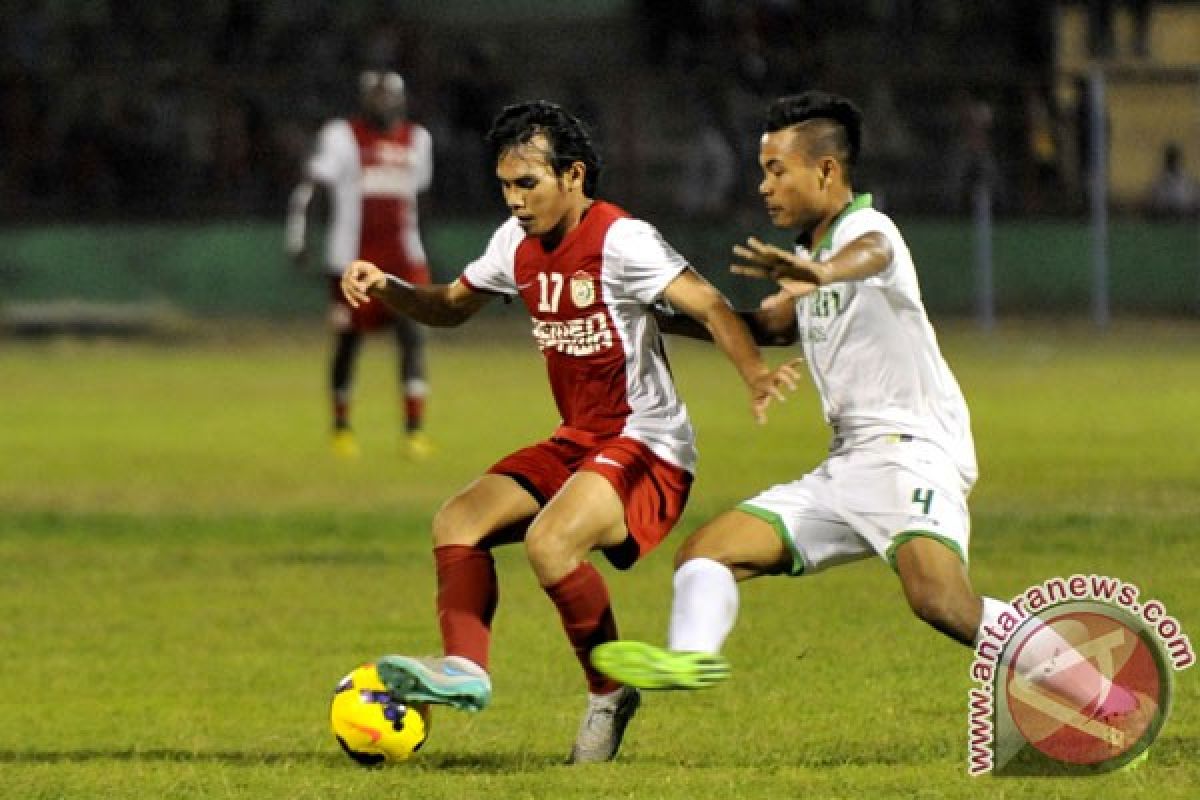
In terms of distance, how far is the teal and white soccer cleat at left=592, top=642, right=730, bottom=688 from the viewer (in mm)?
6367

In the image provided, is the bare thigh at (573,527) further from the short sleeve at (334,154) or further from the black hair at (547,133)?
the short sleeve at (334,154)

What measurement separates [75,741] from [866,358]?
264 centimetres

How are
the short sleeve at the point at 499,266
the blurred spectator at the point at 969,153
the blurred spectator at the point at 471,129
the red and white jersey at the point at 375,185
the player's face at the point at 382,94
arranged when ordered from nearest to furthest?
1. the short sleeve at the point at 499,266
2. the player's face at the point at 382,94
3. the red and white jersey at the point at 375,185
4. the blurred spectator at the point at 969,153
5. the blurred spectator at the point at 471,129

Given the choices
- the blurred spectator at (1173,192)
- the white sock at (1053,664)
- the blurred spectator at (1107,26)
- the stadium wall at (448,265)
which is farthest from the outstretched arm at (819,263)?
the blurred spectator at (1107,26)

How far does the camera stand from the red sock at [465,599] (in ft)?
23.0

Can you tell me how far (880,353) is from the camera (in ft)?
22.9

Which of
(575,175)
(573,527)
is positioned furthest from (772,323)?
(573,527)

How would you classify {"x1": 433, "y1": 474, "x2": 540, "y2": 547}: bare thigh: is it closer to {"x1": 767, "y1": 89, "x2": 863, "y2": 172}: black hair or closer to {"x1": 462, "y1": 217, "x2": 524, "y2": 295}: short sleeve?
{"x1": 462, "y1": 217, "x2": 524, "y2": 295}: short sleeve

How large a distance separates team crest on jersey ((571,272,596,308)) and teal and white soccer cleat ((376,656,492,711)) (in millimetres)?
1134

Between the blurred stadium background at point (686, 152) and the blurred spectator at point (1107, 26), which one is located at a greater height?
the blurred spectator at point (1107, 26)

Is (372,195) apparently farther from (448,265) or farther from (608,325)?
(448,265)

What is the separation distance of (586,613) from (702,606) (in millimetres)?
461

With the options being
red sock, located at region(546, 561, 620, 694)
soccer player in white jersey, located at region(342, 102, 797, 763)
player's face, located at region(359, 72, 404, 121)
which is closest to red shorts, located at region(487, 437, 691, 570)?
soccer player in white jersey, located at region(342, 102, 797, 763)

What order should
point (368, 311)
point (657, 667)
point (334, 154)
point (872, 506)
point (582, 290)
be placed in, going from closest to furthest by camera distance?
point (657, 667), point (872, 506), point (582, 290), point (368, 311), point (334, 154)
